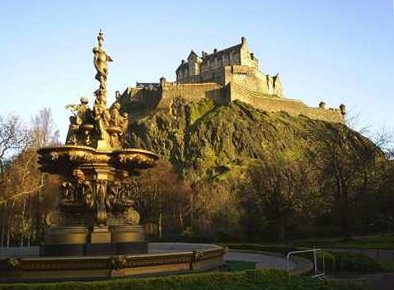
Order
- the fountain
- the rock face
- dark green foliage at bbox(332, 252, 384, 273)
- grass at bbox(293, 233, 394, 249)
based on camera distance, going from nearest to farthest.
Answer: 1. the fountain
2. dark green foliage at bbox(332, 252, 384, 273)
3. grass at bbox(293, 233, 394, 249)
4. the rock face

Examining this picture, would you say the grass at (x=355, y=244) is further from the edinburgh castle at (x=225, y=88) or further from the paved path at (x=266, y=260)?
the edinburgh castle at (x=225, y=88)

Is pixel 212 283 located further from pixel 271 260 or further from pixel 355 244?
pixel 355 244

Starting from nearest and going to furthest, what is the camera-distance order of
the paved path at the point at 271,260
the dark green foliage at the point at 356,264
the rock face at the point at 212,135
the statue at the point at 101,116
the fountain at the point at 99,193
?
the fountain at the point at 99,193 < the paved path at the point at 271,260 < the dark green foliage at the point at 356,264 < the statue at the point at 101,116 < the rock face at the point at 212,135

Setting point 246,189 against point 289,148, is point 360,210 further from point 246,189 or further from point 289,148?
point 289,148

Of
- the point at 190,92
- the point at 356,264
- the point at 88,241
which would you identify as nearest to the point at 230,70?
the point at 190,92

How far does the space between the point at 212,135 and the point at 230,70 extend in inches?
922

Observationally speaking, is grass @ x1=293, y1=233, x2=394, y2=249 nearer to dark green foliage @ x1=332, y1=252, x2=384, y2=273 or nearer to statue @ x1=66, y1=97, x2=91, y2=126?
dark green foliage @ x1=332, y1=252, x2=384, y2=273

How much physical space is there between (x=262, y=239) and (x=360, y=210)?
9778 mm

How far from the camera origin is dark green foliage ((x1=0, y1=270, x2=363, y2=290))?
9.28 meters

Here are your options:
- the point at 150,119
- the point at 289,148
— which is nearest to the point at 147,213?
the point at 150,119

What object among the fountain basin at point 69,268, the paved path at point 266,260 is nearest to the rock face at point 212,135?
the paved path at point 266,260

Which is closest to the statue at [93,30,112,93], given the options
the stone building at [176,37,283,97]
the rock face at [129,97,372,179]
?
the rock face at [129,97,372,179]

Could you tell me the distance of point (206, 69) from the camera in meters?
123

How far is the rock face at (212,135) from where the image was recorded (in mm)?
89688
